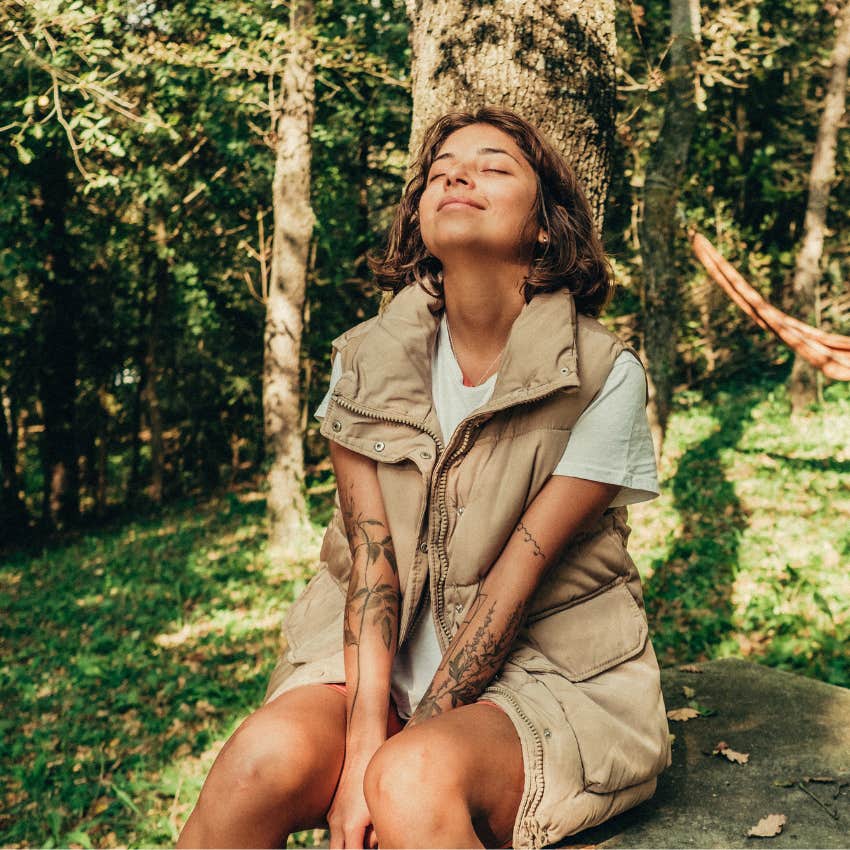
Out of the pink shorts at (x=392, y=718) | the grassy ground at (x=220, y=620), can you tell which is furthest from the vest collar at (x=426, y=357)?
the grassy ground at (x=220, y=620)

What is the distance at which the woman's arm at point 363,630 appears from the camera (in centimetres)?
183

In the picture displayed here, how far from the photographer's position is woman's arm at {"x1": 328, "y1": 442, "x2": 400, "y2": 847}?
1.83 m

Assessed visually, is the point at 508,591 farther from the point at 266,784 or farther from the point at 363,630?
the point at 266,784

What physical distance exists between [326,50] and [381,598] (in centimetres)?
773

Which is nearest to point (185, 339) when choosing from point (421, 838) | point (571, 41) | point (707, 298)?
point (707, 298)

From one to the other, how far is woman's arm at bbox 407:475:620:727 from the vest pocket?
13 centimetres

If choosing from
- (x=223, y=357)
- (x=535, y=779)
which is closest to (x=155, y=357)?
(x=223, y=357)

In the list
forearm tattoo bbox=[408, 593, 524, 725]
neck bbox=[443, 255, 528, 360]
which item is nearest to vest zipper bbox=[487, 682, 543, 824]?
forearm tattoo bbox=[408, 593, 524, 725]

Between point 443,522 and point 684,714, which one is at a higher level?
point 443,522

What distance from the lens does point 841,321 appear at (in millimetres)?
11648

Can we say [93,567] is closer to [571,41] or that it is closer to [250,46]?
[250,46]

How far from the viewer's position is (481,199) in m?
2.17

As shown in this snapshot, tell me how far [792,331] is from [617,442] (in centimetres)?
465

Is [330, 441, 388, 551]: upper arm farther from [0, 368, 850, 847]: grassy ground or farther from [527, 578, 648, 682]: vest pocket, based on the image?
[0, 368, 850, 847]: grassy ground
